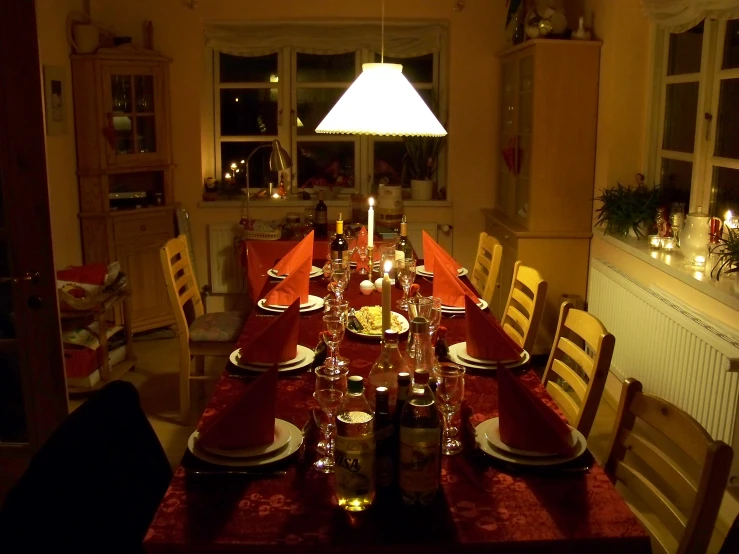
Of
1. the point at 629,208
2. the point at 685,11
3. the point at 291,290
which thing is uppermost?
the point at 685,11

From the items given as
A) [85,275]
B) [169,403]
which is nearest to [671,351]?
[169,403]

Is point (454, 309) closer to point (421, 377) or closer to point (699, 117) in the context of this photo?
point (421, 377)

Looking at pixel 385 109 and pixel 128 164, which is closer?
pixel 385 109

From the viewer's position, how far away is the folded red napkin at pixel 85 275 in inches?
151

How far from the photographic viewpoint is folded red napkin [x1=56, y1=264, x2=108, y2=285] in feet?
12.6

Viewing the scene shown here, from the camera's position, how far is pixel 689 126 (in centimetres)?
358

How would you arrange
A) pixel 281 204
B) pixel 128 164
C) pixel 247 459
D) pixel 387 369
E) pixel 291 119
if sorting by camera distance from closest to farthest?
1. pixel 247 459
2. pixel 387 369
3. pixel 128 164
4. pixel 281 204
5. pixel 291 119

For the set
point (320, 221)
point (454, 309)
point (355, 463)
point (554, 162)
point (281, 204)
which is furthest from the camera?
point (281, 204)

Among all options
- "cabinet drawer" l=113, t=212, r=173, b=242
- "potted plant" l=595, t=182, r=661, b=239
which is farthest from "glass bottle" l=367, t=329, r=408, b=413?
"cabinet drawer" l=113, t=212, r=173, b=242

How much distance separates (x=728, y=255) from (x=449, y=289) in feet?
3.39

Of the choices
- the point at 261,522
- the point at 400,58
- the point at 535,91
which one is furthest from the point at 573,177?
the point at 261,522

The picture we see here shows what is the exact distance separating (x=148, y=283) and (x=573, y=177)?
2.69 m

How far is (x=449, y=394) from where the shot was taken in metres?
1.73

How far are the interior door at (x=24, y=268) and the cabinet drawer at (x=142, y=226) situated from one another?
2018 mm
